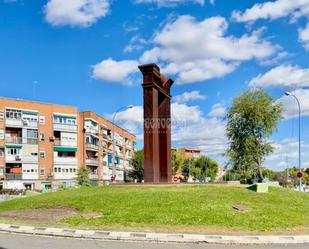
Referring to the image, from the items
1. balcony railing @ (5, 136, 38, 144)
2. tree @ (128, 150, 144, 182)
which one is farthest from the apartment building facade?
balcony railing @ (5, 136, 38, 144)

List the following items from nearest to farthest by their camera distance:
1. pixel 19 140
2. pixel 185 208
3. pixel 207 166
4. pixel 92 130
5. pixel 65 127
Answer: pixel 185 208 < pixel 19 140 < pixel 65 127 < pixel 92 130 < pixel 207 166

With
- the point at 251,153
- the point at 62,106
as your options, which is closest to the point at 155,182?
the point at 251,153

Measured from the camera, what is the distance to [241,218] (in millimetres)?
15367

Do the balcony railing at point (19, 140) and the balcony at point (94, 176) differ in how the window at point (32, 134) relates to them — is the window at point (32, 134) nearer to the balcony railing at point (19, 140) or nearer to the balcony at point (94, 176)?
the balcony railing at point (19, 140)

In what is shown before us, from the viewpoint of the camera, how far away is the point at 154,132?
24.2 metres

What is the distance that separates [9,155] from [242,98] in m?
34.8

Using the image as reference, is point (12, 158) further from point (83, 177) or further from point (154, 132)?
point (154, 132)

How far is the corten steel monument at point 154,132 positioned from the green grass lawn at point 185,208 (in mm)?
2067

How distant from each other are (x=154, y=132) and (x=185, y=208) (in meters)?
8.18

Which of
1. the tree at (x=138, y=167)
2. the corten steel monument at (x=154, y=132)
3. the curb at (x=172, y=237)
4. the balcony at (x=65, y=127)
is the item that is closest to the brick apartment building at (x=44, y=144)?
the balcony at (x=65, y=127)

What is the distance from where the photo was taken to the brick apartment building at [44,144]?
197ft

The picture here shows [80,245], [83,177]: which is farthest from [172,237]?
[83,177]

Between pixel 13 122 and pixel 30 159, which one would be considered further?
pixel 30 159

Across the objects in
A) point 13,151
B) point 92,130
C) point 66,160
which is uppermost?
point 92,130
